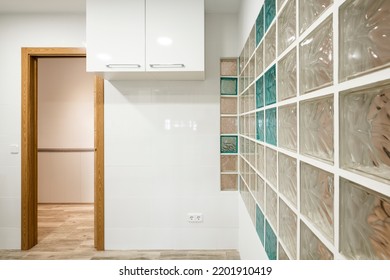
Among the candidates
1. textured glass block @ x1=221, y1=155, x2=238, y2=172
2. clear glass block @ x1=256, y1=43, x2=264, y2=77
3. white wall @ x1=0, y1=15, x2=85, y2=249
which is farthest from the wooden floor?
clear glass block @ x1=256, y1=43, x2=264, y2=77

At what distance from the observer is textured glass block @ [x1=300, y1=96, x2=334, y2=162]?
0.63 meters

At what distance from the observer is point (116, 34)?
2127 mm

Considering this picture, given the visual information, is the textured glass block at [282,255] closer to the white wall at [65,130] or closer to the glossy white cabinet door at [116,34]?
the glossy white cabinet door at [116,34]

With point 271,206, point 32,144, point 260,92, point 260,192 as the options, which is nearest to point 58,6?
point 32,144

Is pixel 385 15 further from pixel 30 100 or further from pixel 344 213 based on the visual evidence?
pixel 30 100

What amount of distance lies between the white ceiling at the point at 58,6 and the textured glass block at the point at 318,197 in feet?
6.64

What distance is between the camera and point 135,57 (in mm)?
2148

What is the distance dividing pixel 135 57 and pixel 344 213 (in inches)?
75.3

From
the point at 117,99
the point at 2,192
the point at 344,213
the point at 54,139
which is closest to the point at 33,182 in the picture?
the point at 2,192

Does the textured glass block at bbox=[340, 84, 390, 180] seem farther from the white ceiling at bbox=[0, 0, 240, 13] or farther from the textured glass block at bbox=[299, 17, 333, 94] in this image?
the white ceiling at bbox=[0, 0, 240, 13]

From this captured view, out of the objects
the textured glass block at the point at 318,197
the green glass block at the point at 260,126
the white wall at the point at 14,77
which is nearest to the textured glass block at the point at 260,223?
the green glass block at the point at 260,126

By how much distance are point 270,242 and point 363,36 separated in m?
0.95

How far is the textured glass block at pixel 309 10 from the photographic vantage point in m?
0.65

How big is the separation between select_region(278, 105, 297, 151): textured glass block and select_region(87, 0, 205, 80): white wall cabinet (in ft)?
4.11
